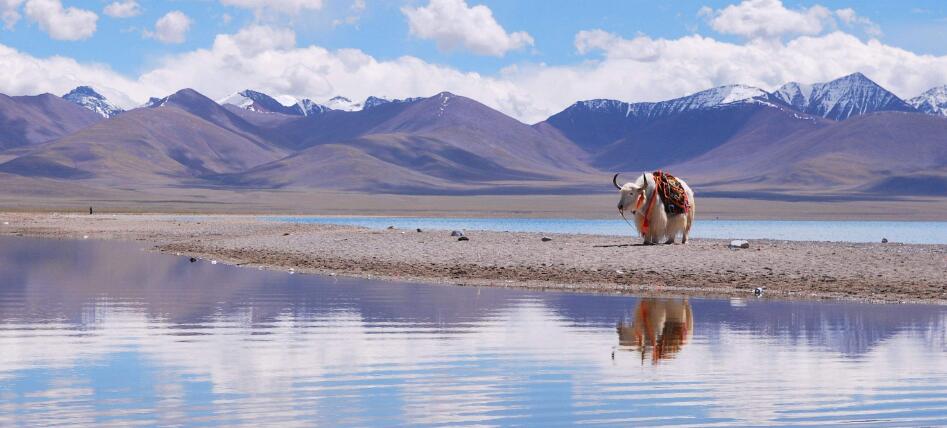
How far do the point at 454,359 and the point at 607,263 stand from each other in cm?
1250

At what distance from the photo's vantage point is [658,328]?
16172 millimetres

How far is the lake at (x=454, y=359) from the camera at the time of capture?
10.4 m

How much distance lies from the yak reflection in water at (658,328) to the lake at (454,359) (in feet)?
0.16

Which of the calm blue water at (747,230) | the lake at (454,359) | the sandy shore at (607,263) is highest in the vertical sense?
the calm blue water at (747,230)

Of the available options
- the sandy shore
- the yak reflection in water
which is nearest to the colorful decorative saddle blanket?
the sandy shore

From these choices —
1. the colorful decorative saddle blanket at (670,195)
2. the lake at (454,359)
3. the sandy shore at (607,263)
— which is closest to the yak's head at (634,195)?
the colorful decorative saddle blanket at (670,195)

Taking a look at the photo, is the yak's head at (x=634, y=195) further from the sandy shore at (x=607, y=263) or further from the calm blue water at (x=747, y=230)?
the calm blue water at (x=747, y=230)

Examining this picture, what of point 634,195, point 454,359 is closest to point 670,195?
point 634,195

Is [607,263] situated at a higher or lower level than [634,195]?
lower

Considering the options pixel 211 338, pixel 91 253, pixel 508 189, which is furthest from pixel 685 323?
pixel 508 189

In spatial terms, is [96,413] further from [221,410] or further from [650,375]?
[650,375]

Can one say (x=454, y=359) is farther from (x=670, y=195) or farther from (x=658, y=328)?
(x=670, y=195)

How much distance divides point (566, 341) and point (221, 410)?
5720 mm

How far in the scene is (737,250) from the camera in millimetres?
28234
